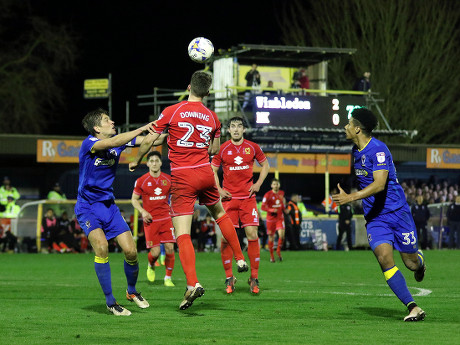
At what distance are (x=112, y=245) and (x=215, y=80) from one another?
9.80 m

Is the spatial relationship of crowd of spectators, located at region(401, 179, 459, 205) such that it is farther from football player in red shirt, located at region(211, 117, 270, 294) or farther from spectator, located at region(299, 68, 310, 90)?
football player in red shirt, located at region(211, 117, 270, 294)

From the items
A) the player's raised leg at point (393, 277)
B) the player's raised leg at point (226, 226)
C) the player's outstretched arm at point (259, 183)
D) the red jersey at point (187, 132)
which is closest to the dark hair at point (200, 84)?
the red jersey at point (187, 132)

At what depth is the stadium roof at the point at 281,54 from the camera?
116 feet

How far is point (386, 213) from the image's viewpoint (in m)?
9.73

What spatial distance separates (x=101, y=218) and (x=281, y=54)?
27.1 metres

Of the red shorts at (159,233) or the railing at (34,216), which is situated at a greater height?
the red shorts at (159,233)

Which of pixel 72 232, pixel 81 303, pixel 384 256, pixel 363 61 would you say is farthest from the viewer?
pixel 363 61

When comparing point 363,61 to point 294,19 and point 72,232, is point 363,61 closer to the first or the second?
point 294,19

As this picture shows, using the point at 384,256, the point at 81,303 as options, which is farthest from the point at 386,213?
the point at 81,303

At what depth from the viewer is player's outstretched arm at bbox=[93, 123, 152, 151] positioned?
384 inches

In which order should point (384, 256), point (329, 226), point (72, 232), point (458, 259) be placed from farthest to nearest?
point (329, 226), point (72, 232), point (458, 259), point (384, 256)

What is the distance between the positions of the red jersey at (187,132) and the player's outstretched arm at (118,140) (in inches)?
12.7

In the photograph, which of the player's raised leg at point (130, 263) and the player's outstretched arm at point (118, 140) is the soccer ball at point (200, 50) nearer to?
the player's outstretched arm at point (118, 140)

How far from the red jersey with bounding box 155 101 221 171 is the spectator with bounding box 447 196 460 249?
22.7 meters
